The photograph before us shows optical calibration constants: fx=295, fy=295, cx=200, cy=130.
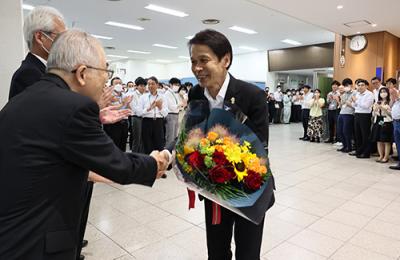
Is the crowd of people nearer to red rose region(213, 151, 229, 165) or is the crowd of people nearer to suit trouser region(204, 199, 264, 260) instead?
suit trouser region(204, 199, 264, 260)

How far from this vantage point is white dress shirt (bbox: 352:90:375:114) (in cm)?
621

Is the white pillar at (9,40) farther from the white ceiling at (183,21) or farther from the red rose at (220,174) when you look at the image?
the white ceiling at (183,21)

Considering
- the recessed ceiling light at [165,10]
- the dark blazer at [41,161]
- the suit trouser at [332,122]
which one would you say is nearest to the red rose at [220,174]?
the dark blazer at [41,161]

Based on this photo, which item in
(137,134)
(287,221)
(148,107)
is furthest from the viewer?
(137,134)

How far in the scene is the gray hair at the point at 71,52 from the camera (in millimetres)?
1045

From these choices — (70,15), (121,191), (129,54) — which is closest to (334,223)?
(121,191)

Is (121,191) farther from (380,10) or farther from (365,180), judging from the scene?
(380,10)

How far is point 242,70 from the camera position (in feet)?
53.8

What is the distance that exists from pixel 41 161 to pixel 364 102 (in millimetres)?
6680

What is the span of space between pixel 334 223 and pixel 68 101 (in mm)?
2966

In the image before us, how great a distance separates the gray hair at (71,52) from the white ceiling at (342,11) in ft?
19.9

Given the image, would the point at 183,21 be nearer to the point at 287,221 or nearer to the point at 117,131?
the point at 117,131

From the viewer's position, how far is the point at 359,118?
6406 mm

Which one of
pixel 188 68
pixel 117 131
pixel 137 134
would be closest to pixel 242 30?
pixel 137 134
